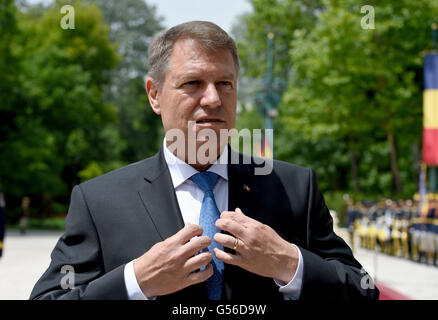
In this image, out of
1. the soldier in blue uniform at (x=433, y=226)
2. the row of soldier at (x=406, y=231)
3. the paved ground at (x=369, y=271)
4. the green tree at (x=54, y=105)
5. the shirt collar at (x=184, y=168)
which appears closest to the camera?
the shirt collar at (x=184, y=168)

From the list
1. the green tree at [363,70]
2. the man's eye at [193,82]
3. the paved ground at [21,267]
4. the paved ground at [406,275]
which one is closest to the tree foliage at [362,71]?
the green tree at [363,70]

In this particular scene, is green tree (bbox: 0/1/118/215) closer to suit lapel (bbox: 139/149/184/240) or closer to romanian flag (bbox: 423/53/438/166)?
romanian flag (bbox: 423/53/438/166)

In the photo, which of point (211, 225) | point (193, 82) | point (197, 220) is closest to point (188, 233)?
point (211, 225)

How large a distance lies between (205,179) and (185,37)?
2.02 ft

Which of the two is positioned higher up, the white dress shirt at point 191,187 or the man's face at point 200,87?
the man's face at point 200,87

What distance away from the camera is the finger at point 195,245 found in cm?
206

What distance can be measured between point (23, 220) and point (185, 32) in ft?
97.5

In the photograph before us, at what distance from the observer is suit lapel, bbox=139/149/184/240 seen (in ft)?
7.99

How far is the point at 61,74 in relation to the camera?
35.3 m

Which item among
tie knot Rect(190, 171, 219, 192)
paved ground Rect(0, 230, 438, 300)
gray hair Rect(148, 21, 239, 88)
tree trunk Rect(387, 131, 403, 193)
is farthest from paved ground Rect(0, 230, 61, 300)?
tree trunk Rect(387, 131, 403, 193)

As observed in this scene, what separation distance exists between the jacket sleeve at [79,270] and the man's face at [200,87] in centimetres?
58

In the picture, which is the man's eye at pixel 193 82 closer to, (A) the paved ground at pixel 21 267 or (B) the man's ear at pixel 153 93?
(B) the man's ear at pixel 153 93

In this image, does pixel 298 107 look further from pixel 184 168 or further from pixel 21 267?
pixel 184 168
